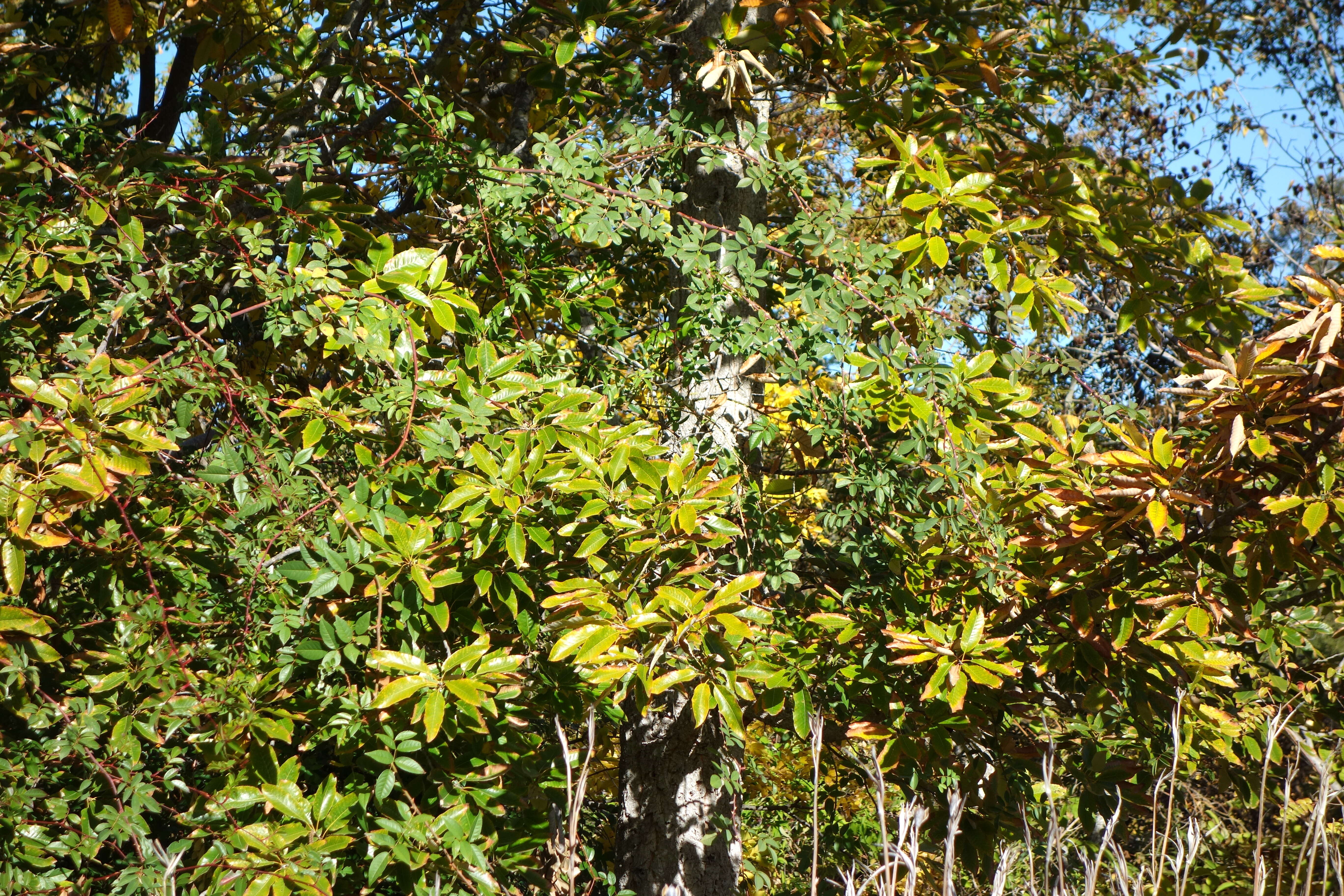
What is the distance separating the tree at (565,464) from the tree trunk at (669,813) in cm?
1

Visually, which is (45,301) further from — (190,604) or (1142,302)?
(1142,302)

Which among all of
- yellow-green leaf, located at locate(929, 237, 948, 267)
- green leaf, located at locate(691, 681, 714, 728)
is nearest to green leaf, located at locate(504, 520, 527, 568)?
green leaf, located at locate(691, 681, 714, 728)

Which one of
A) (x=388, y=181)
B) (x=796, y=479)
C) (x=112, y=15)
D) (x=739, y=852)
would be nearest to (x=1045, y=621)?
(x=796, y=479)

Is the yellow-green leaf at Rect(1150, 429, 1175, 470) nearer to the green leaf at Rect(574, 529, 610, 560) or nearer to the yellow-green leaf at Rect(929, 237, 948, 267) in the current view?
the yellow-green leaf at Rect(929, 237, 948, 267)

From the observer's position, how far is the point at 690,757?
2.44 meters

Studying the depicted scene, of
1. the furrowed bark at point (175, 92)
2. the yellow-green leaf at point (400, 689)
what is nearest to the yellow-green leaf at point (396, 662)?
the yellow-green leaf at point (400, 689)

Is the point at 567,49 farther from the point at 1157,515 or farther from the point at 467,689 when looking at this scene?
the point at 1157,515

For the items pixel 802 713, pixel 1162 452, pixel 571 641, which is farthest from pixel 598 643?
pixel 1162 452

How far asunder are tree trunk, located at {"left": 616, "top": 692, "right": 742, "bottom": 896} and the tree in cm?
1

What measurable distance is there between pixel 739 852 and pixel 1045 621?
3.43ft

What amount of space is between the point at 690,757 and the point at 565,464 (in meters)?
1.03

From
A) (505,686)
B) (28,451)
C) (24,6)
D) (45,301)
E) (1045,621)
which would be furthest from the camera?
(24,6)

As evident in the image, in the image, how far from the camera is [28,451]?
1.51 m

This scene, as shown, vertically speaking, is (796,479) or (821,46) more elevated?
(821,46)
